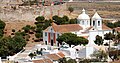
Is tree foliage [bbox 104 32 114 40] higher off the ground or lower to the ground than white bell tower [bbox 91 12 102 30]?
lower

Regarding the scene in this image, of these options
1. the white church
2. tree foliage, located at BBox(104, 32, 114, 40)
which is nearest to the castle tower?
the white church

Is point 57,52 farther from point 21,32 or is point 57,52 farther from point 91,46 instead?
point 21,32

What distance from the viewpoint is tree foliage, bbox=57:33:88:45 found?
150 ft

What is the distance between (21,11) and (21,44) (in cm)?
1872

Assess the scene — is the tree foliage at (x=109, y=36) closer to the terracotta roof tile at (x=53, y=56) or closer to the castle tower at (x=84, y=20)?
the castle tower at (x=84, y=20)

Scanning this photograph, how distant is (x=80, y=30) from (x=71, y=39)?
5174mm

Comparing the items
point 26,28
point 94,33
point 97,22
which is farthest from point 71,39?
point 26,28

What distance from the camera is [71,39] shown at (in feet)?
151

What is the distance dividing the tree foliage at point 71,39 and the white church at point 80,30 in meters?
1.85

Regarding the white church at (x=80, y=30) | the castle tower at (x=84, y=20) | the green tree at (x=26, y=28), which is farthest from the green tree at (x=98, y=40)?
the green tree at (x=26, y=28)

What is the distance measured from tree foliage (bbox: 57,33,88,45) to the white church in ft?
6.08

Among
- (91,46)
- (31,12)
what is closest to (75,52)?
(91,46)

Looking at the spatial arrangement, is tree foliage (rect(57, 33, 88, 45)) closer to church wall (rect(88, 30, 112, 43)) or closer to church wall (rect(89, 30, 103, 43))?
church wall (rect(88, 30, 112, 43))

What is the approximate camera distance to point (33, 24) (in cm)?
5944
